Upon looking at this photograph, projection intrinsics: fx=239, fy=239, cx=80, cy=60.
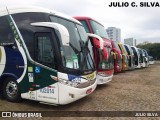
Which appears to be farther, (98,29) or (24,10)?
(98,29)

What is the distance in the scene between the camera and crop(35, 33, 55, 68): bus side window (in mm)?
7148

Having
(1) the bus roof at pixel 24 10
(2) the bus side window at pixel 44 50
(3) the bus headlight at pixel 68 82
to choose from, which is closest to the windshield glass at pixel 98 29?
(1) the bus roof at pixel 24 10

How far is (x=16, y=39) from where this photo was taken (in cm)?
793

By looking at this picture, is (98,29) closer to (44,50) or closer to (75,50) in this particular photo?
(75,50)

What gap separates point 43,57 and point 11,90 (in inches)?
72.9

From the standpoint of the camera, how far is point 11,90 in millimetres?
8141

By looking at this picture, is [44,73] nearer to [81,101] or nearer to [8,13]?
[81,101]

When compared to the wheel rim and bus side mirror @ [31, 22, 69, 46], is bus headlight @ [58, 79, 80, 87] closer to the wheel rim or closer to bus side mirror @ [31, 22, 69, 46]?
bus side mirror @ [31, 22, 69, 46]

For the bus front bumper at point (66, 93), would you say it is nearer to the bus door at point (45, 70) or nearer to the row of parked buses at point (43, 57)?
the row of parked buses at point (43, 57)

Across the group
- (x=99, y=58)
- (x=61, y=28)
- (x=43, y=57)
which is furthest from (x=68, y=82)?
(x=99, y=58)

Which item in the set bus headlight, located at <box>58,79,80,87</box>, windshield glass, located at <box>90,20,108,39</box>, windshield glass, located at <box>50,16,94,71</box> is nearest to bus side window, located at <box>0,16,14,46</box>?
windshield glass, located at <box>50,16,94,71</box>

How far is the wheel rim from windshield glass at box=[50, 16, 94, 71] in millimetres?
2145

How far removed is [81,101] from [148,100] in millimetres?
2450

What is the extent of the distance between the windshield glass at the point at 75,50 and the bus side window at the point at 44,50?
14.6 inches
